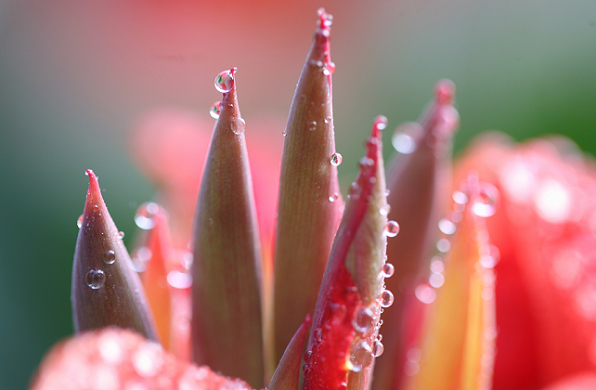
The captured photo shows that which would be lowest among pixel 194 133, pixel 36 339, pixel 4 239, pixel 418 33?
pixel 36 339

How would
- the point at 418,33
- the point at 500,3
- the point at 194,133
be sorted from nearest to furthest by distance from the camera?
the point at 194,133 < the point at 500,3 < the point at 418,33

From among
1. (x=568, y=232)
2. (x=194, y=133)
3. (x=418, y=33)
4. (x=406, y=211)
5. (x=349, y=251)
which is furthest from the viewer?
(x=418, y=33)

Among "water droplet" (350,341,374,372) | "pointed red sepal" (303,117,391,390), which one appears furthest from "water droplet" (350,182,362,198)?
"water droplet" (350,341,374,372)

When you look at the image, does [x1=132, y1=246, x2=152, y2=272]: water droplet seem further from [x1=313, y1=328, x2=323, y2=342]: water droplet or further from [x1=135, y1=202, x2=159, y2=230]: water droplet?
[x1=313, y1=328, x2=323, y2=342]: water droplet

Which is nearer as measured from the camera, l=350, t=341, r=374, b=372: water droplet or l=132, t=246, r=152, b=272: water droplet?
l=350, t=341, r=374, b=372: water droplet

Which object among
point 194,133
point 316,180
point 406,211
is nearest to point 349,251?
point 316,180

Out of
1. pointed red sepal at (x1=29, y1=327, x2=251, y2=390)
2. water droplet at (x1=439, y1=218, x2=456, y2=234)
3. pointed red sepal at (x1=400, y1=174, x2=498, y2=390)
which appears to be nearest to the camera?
pointed red sepal at (x1=29, y1=327, x2=251, y2=390)

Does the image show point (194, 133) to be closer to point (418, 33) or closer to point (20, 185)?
point (20, 185)

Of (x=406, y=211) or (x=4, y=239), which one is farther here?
(x=4, y=239)
